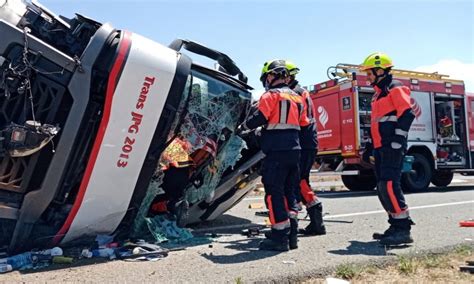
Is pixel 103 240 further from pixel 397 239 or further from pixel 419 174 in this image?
pixel 419 174

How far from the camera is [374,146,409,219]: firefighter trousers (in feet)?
14.6

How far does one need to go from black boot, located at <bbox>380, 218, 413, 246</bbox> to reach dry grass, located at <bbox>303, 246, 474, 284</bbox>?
487 mm

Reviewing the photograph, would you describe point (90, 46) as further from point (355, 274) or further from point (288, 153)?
point (355, 274)

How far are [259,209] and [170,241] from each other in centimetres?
312

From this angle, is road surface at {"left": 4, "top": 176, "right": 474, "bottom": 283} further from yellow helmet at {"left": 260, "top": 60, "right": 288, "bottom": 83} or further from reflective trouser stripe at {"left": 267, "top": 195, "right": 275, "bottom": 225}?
yellow helmet at {"left": 260, "top": 60, "right": 288, "bottom": 83}

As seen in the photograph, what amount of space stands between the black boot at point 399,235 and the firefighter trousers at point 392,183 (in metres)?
0.06

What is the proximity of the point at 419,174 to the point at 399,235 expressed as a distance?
7324mm

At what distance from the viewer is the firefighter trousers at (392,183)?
4.45m

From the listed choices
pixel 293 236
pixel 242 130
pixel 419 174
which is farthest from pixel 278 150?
pixel 419 174

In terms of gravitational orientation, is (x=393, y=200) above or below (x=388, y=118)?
below

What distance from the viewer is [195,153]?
14.8ft

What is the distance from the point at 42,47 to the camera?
343 cm

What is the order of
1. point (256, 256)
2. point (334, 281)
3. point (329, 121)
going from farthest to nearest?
point (329, 121), point (256, 256), point (334, 281)

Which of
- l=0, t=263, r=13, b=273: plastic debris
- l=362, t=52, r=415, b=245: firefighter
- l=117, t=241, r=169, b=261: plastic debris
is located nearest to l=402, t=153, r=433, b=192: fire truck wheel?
l=362, t=52, r=415, b=245: firefighter
